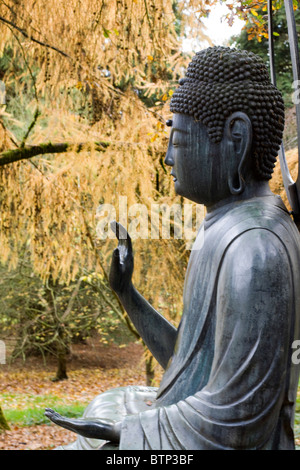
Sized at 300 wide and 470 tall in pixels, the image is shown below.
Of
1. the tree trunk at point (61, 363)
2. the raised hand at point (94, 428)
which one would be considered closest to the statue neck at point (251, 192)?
the raised hand at point (94, 428)

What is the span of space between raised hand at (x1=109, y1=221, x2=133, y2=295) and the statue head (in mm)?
313

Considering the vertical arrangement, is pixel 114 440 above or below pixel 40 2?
below

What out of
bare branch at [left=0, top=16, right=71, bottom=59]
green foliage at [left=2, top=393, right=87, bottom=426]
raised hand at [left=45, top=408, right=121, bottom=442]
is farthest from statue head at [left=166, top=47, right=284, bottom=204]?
green foliage at [left=2, top=393, right=87, bottom=426]

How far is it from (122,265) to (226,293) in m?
0.42

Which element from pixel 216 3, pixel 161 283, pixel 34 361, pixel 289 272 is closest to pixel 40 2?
pixel 216 3

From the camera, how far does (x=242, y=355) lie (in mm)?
1184

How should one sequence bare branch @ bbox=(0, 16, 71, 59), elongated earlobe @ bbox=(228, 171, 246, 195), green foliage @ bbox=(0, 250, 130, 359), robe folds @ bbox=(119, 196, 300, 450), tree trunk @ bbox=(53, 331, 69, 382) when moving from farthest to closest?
tree trunk @ bbox=(53, 331, 69, 382) < green foliage @ bbox=(0, 250, 130, 359) < bare branch @ bbox=(0, 16, 71, 59) < elongated earlobe @ bbox=(228, 171, 246, 195) < robe folds @ bbox=(119, 196, 300, 450)

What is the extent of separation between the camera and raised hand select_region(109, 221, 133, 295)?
5.16 feet

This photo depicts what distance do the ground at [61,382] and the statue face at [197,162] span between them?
5.05 metres

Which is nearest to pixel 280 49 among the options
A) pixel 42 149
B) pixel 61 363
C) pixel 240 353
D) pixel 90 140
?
pixel 90 140

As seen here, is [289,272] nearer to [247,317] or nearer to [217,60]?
[247,317]

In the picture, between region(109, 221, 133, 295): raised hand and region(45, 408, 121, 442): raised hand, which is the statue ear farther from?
region(45, 408, 121, 442): raised hand

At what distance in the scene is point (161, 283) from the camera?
4.88 metres
